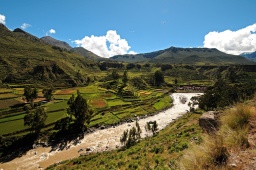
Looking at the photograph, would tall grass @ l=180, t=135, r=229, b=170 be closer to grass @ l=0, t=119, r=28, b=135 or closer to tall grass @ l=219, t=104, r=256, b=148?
tall grass @ l=219, t=104, r=256, b=148

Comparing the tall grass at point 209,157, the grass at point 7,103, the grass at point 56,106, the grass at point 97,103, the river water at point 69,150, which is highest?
the tall grass at point 209,157

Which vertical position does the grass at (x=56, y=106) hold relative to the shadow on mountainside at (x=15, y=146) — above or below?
above

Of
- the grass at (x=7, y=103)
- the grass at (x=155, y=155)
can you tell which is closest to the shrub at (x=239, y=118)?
the grass at (x=155, y=155)

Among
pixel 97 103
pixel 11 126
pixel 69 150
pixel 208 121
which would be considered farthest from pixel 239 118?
pixel 97 103

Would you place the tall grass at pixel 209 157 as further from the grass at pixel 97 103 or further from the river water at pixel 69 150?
the grass at pixel 97 103

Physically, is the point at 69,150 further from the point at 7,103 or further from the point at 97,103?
the point at 7,103

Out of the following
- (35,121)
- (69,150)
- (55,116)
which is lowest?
(69,150)

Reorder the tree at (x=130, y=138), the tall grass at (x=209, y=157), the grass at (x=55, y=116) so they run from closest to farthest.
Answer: the tall grass at (x=209, y=157), the tree at (x=130, y=138), the grass at (x=55, y=116)

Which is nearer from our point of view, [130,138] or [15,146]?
[130,138]

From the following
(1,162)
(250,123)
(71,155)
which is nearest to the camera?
(250,123)

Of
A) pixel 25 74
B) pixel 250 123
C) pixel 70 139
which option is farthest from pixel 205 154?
pixel 25 74

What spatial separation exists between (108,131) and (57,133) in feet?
51.5

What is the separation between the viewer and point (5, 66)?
165 meters

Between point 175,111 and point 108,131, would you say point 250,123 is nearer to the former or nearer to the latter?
point 108,131
